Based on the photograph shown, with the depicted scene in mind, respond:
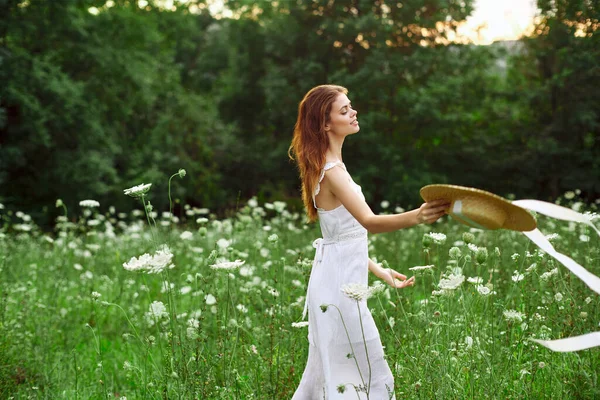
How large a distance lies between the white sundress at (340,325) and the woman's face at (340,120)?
0.71 feet

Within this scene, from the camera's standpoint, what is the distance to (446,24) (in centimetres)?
1994

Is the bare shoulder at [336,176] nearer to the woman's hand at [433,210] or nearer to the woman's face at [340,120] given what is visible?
the woman's face at [340,120]

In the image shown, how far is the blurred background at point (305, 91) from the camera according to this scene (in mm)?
17562

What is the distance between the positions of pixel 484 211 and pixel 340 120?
1.14 metres

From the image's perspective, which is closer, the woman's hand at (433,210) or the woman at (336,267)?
the woman's hand at (433,210)

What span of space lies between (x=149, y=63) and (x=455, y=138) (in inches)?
418

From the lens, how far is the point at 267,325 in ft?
13.3

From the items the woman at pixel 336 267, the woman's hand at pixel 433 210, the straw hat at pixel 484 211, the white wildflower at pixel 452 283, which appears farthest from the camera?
the woman at pixel 336 267

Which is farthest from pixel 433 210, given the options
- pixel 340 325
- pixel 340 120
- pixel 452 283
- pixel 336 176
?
pixel 340 120

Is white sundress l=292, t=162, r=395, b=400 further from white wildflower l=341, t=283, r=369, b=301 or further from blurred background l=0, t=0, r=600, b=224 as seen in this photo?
blurred background l=0, t=0, r=600, b=224

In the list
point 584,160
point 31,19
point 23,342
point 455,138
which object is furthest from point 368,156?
point 23,342

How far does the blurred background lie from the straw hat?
14.7m

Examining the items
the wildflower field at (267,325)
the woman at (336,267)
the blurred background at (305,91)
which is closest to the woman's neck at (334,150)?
the woman at (336,267)

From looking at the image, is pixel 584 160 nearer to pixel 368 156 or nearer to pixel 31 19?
pixel 368 156
